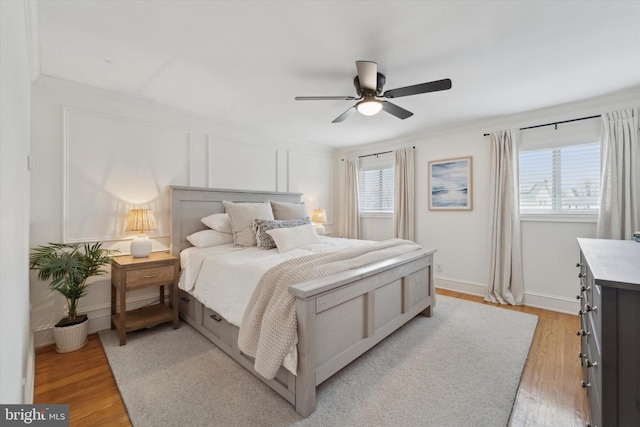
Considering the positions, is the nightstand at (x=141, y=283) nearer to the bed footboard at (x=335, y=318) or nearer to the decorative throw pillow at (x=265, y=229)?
the bed footboard at (x=335, y=318)

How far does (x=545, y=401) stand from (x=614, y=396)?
1.07 m

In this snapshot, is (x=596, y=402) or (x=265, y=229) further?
(x=265, y=229)

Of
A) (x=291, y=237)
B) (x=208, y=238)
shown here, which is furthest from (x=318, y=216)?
(x=208, y=238)

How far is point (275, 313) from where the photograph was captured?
1639 millimetres

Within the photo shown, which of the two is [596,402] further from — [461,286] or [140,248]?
[140,248]

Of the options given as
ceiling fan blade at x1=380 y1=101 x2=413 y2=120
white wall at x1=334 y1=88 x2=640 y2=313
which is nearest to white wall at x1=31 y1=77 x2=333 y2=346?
ceiling fan blade at x1=380 y1=101 x2=413 y2=120

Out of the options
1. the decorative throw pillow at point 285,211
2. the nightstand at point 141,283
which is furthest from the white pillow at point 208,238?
the decorative throw pillow at point 285,211

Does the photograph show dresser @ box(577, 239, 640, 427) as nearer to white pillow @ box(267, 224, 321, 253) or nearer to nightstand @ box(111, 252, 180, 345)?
white pillow @ box(267, 224, 321, 253)

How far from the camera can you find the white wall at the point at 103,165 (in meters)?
2.44

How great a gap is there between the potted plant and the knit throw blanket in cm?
164

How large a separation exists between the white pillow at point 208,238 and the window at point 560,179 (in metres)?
3.72

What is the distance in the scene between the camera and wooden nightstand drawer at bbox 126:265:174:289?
2.48 m

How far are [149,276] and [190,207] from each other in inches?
37.6

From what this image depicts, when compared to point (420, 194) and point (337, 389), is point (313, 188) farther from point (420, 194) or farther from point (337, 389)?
point (337, 389)
